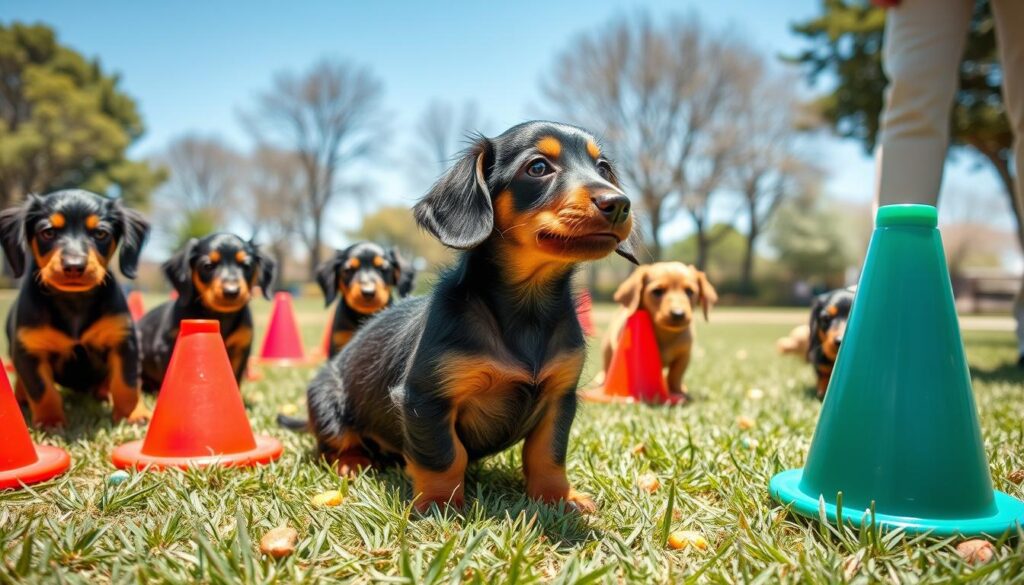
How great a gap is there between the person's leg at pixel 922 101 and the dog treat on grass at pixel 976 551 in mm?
2148

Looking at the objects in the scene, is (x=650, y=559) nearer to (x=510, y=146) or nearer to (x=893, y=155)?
(x=510, y=146)

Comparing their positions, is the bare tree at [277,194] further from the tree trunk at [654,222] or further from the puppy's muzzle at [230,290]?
the puppy's muzzle at [230,290]

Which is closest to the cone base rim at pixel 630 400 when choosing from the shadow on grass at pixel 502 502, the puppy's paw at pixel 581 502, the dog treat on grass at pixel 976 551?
the shadow on grass at pixel 502 502

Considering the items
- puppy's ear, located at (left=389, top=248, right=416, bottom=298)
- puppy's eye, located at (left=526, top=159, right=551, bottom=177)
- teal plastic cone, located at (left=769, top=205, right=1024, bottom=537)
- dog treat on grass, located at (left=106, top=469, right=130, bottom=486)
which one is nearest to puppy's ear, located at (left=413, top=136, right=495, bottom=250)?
puppy's eye, located at (left=526, top=159, right=551, bottom=177)

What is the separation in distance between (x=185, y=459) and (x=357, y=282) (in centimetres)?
234

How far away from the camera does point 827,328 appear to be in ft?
13.5

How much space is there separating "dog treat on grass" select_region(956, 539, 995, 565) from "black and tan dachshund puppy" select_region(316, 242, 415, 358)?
3710mm

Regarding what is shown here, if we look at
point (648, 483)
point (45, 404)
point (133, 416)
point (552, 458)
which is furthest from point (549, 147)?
point (45, 404)

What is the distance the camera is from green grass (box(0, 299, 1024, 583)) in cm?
165

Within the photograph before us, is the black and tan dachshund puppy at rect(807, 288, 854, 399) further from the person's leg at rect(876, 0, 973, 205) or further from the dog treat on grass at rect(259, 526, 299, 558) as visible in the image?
the dog treat on grass at rect(259, 526, 299, 558)

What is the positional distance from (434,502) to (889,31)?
3673 millimetres

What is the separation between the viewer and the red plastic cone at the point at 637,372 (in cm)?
450

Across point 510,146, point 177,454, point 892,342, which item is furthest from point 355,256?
point 892,342

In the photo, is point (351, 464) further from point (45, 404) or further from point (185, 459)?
point (45, 404)
